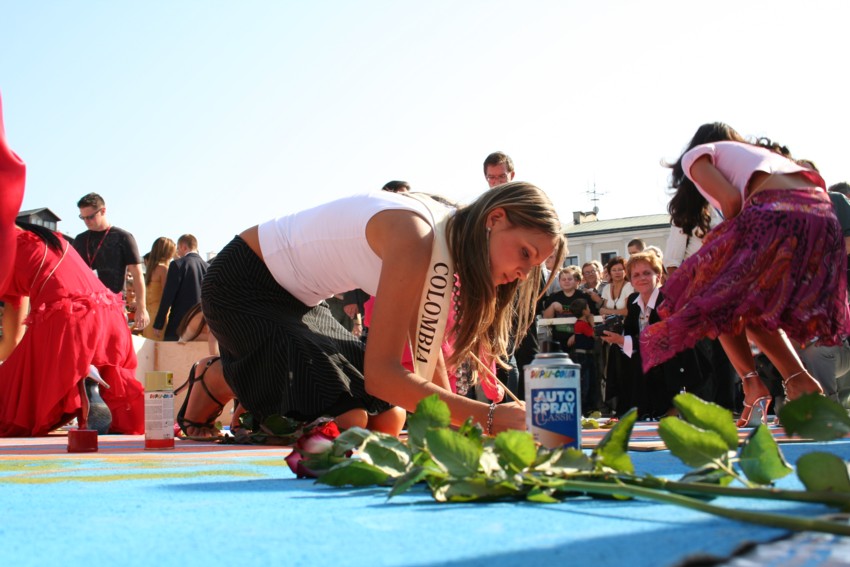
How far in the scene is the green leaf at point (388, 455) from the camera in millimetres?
1526

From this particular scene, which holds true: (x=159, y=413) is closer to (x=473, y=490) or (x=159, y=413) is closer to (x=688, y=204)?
(x=473, y=490)

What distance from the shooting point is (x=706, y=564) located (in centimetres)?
79

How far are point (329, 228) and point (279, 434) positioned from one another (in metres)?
0.74

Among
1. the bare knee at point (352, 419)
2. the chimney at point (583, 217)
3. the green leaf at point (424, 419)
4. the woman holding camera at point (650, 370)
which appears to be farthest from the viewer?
the chimney at point (583, 217)

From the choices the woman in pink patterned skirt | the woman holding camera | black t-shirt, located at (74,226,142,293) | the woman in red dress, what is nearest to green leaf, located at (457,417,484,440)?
the woman in pink patterned skirt

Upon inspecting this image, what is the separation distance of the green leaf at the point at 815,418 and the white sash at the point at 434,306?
1329mm

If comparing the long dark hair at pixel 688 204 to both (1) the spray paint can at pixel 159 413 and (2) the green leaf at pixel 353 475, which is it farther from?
(2) the green leaf at pixel 353 475

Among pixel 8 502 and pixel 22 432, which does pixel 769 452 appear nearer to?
pixel 8 502

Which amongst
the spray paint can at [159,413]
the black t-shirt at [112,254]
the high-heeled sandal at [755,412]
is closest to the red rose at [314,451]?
the spray paint can at [159,413]

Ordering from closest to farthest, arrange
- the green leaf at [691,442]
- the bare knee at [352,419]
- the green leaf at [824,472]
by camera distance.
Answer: the green leaf at [824,472]
the green leaf at [691,442]
the bare knee at [352,419]

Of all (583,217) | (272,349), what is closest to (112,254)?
(272,349)

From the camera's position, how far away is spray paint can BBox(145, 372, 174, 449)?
3.15 m

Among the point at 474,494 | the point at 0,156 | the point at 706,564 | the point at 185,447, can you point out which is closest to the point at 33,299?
the point at 185,447

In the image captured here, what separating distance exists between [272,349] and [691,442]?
85.0 inches
